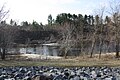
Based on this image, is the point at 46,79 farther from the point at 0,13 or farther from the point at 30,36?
the point at 30,36

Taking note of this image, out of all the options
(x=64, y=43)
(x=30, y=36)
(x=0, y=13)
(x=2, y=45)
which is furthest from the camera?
(x=30, y=36)

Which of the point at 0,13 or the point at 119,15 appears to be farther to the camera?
the point at 119,15

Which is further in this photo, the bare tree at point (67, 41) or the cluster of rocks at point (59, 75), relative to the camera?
the bare tree at point (67, 41)

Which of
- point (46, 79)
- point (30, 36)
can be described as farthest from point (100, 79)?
point (30, 36)

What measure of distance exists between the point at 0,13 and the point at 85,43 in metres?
30.0

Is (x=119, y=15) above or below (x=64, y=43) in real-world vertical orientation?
above

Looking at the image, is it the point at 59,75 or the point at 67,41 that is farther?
the point at 67,41

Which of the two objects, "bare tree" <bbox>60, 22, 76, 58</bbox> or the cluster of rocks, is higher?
"bare tree" <bbox>60, 22, 76, 58</bbox>

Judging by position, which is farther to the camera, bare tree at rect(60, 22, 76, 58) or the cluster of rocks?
bare tree at rect(60, 22, 76, 58)

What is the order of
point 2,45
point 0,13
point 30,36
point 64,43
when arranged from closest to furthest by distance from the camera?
point 0,13, point 2,45, point 64,43, point 30,36

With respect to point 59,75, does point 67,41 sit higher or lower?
higher

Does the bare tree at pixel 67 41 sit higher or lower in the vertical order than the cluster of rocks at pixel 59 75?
higher

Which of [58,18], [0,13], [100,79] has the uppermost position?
[58,18]

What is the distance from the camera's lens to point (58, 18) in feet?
392
